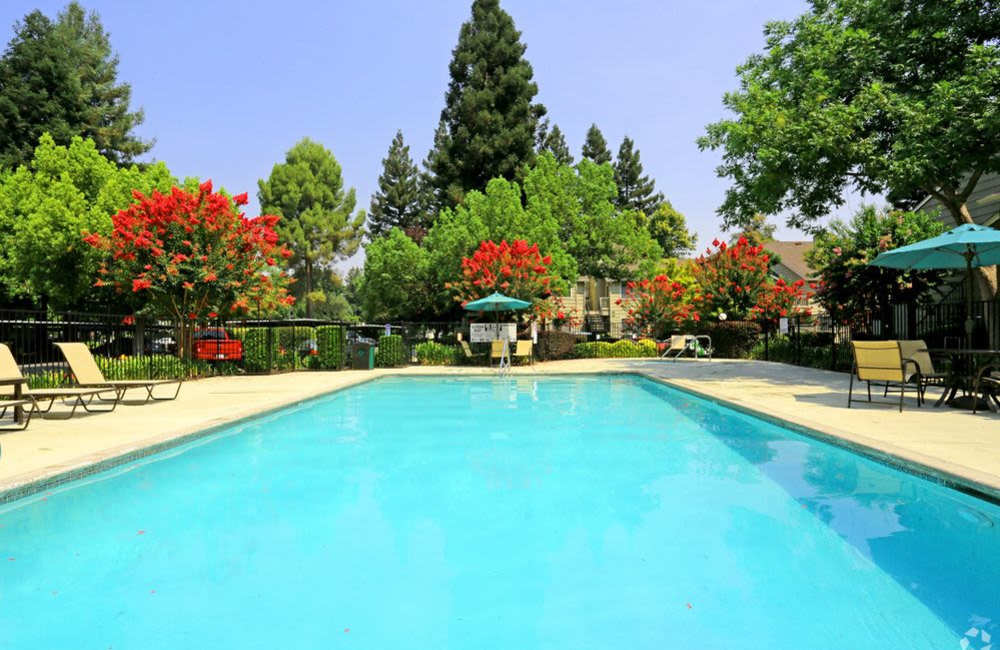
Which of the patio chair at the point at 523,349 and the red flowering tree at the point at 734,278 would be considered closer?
the patio chair at the point at 523,349

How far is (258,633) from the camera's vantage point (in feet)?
9.91

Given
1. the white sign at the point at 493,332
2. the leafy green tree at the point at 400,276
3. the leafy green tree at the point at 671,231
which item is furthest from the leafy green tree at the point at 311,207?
the white sign at the point at 493,332

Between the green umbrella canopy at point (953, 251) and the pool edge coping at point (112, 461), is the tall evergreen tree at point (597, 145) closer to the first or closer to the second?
the green umbrella canopy at point (953, 251)

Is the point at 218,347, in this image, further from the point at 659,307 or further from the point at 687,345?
the point at 659,307

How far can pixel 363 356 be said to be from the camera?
65.2 ft

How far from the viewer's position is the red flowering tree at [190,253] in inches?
604

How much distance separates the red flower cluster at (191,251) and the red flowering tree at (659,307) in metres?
16.2

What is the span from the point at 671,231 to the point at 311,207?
29.1m

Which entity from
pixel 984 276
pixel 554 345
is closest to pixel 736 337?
pixel 554 345

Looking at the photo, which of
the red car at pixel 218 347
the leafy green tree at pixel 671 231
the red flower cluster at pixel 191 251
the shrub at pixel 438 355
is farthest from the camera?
the leafy green tree at pixel 671 231

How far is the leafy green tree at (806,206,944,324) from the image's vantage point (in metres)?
14.8

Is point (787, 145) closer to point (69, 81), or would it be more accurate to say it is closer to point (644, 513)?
point (644, 513)

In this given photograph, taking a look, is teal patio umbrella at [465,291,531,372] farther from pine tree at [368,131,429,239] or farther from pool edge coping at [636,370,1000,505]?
pine tree at [368,131,429,239]

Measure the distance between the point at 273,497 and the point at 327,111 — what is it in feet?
60.8
